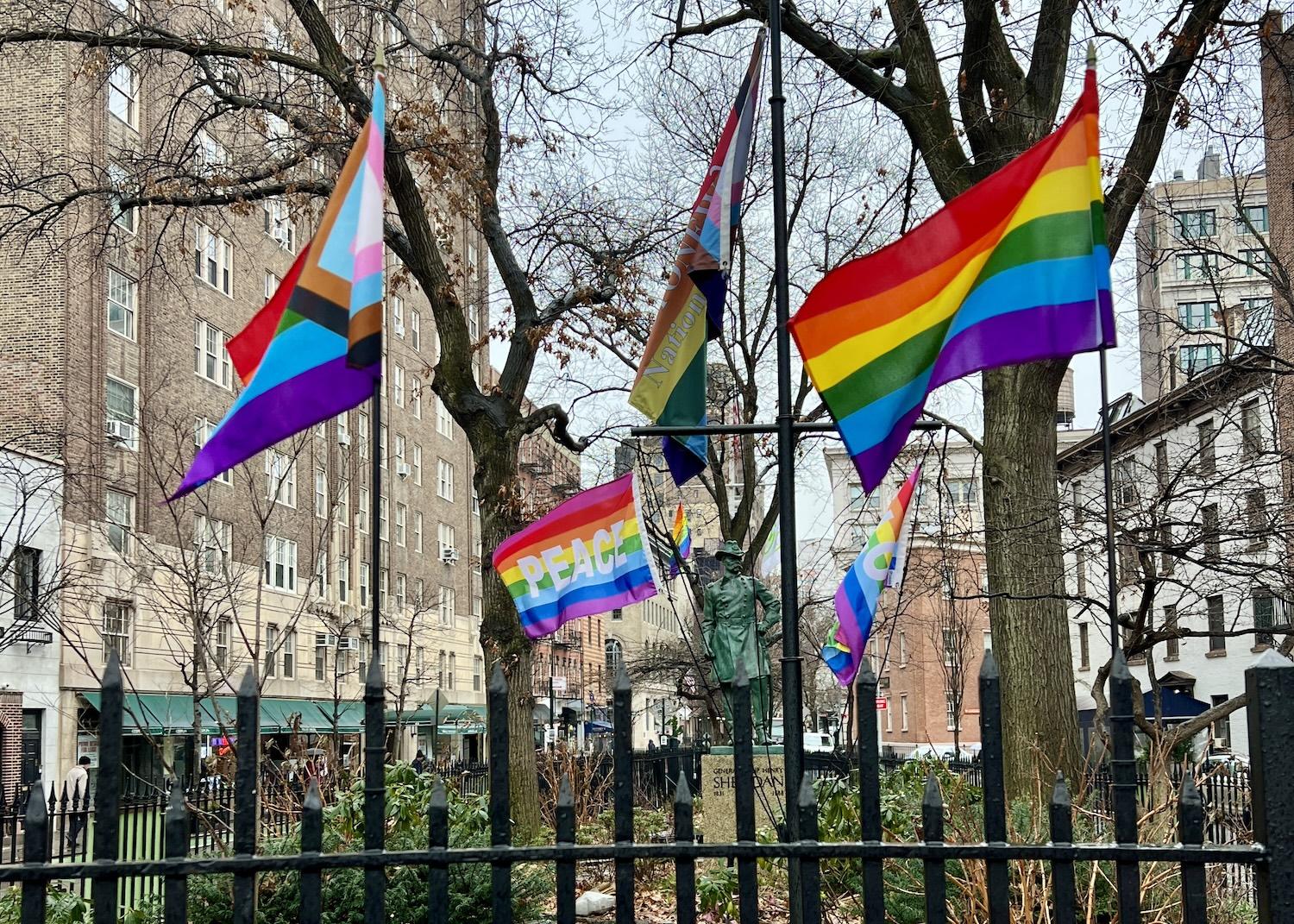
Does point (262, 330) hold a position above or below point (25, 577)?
below

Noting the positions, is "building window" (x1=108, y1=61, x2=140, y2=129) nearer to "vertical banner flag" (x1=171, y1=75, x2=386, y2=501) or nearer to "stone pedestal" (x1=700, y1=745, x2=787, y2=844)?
"stone pedestal" (x1=700, y1=745, x2=787, y2=844)

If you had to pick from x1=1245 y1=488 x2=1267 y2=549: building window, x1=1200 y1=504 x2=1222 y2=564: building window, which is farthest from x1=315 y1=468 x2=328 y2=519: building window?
x1=1200 y1=504 x2=1222 y2=564: building window

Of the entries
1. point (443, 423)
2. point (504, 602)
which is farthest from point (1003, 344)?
point (443, 423)

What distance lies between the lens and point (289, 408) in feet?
17.5

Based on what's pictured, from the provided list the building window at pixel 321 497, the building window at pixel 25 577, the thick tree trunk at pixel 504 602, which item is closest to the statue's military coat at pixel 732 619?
the thick tree trunk at pixel 504 602

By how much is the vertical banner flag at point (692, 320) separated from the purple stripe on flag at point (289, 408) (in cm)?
205

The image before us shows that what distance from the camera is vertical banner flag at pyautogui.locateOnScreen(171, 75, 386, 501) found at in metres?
5.24

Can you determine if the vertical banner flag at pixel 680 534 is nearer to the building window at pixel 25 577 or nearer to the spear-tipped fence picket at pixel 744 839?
the building window at pixel 25 577

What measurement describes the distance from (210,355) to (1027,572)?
108ft

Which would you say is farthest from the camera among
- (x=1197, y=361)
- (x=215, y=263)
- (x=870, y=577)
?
(x=215, y=263)

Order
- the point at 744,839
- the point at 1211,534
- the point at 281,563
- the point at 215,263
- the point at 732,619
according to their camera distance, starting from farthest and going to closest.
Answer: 1. the point at 281,563
2. the point at 215,263
3. the point at 732,619
4. the point at 1211,534
5. the point at 744,839

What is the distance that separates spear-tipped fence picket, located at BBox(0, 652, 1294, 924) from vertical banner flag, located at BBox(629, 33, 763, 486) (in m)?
3.53

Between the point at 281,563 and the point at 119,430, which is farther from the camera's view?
the point at 281,563

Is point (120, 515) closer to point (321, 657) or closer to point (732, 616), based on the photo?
point (321, 657)
